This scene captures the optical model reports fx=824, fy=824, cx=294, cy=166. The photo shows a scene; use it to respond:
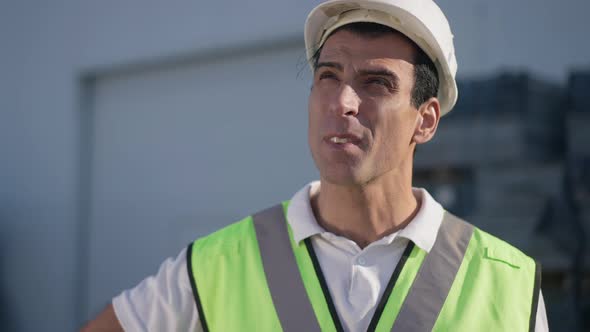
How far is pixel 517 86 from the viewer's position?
3.51 metres

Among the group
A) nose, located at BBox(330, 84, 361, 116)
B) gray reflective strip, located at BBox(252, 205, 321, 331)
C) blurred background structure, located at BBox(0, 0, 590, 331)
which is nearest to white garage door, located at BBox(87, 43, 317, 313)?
blurred background structure, located at BBox(0, 0, 590, 331)

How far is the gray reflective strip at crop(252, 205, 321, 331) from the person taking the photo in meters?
2.03

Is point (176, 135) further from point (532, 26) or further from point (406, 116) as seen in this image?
point (406, 116)

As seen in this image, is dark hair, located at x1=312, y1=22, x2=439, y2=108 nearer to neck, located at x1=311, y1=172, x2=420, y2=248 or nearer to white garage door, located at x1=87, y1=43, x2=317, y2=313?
neck, located at x1=311, y1=172, x2=420, y2=248

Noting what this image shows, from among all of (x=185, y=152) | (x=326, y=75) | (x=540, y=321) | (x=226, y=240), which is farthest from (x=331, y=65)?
(x=185, y=152)

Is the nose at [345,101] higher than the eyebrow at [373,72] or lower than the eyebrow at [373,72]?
lower

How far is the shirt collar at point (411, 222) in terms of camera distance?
218 centimetres

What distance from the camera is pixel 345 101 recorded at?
209 centimetres

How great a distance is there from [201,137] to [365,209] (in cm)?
275

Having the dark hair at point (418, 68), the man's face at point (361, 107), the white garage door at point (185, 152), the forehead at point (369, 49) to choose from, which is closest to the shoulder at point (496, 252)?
the man's face at point (361, 107)

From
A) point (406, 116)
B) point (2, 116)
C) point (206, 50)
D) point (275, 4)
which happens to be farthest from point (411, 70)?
point (2, 116)

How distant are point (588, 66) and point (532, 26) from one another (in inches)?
11.8

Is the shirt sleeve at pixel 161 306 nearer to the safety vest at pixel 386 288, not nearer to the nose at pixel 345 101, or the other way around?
the safety vest at pixel 386 288

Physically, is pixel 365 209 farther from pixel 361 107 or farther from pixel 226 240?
pixel 226 240
